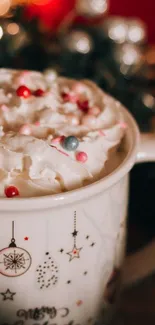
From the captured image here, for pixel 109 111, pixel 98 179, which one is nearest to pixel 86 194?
pixel 98 179

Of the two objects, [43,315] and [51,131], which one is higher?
[51,131]

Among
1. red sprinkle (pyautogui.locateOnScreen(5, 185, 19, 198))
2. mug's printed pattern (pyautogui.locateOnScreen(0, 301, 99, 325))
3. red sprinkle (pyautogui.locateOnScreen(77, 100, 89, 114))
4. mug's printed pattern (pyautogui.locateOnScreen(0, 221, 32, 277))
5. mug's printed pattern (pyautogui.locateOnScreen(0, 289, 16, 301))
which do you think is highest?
red sprinkle (pyautogui.locateOnScreen(77, 100, 89, 114))

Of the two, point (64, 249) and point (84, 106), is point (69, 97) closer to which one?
point (84, 106)

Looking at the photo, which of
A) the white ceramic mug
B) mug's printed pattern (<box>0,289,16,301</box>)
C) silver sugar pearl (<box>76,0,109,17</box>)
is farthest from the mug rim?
→ silver sugar pearl (<box>76,0,109,17</box>)

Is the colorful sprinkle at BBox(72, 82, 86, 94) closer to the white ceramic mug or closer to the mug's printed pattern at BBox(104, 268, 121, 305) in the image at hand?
the white ceramic mug

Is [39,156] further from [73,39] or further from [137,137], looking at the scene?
[73,39]

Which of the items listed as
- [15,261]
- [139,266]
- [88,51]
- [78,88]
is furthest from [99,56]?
[15,261]
